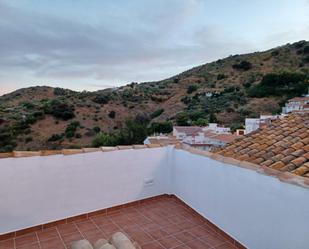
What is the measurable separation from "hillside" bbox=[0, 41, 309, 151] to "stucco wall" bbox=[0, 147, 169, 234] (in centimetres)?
1667

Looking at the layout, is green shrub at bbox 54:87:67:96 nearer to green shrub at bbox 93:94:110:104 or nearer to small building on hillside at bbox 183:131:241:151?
green shrub at bbox 93:94:110:104

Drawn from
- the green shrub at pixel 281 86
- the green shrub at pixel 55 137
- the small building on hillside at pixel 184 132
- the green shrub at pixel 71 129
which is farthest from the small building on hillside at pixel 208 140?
the green shrub at pixel 281 86

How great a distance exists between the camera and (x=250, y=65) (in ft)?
122

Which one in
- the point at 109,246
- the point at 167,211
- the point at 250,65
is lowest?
the point at 167,211

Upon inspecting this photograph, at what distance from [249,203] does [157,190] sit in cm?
175

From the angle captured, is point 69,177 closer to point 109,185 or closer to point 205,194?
point 109,185

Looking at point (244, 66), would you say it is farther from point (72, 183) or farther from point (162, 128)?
point (72, 183)

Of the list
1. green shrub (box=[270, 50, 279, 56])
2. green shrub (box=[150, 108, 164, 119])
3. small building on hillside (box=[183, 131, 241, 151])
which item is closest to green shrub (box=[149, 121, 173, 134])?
green shrub (box=[150, 108, 164, 119])

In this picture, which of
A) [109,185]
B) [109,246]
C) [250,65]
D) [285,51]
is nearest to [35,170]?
[109,185]

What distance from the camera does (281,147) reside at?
318 cm

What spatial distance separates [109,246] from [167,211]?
1.85 meters

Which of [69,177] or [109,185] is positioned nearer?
[69,177]

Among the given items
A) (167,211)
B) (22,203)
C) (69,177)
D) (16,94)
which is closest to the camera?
(22,203)

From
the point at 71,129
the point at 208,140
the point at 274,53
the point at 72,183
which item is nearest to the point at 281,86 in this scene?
the point at 274,53
